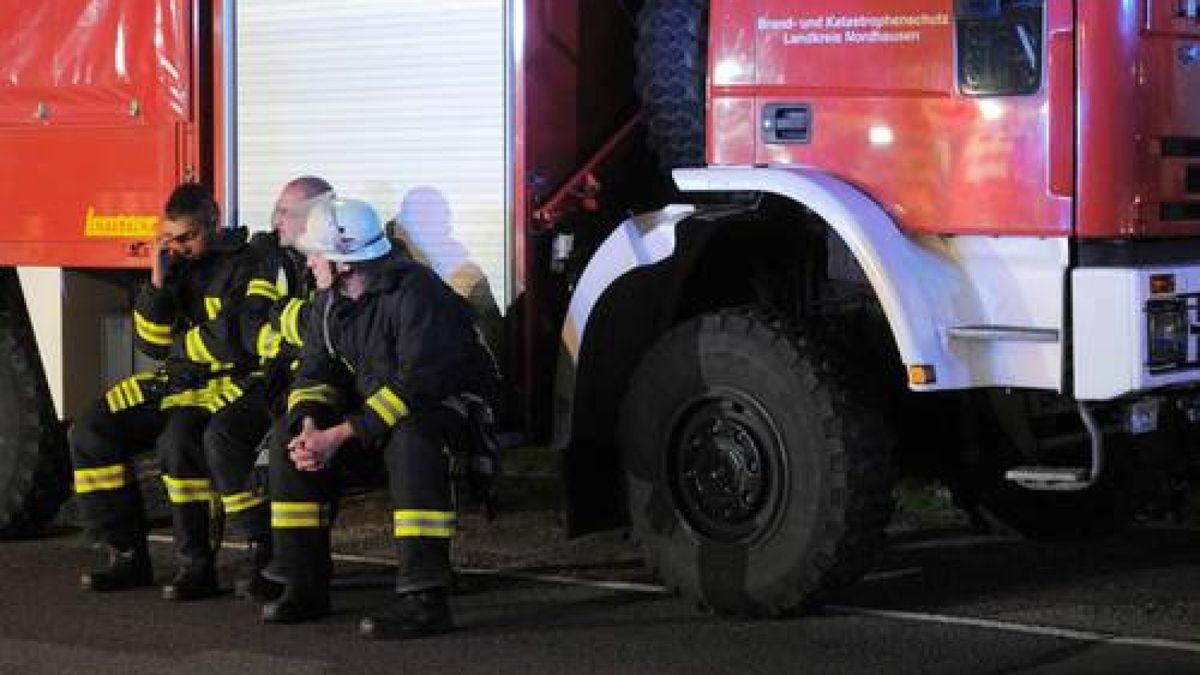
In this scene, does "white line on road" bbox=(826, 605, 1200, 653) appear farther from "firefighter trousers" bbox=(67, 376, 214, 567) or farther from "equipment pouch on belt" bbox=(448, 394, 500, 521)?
"firefighter trousers" bbox=(67, 376, 214, 567)

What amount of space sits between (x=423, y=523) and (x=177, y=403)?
143 centimetres

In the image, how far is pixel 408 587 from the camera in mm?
6043

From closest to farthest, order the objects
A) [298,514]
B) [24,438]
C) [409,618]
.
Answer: [409,618], [298,514], [24,438]

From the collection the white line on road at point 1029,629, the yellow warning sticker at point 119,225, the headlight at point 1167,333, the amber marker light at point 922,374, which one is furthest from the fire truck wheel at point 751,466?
the yellow warning sticker at point 119,225

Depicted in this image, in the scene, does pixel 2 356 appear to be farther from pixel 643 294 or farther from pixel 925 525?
pixel 925 525

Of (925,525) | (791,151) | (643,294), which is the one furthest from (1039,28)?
(925,525)

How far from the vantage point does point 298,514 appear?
627 centimetres

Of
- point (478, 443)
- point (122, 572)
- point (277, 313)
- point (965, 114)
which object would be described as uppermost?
point (965, 114)

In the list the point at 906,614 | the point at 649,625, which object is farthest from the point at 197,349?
the point at 906,614

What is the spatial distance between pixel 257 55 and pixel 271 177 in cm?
49

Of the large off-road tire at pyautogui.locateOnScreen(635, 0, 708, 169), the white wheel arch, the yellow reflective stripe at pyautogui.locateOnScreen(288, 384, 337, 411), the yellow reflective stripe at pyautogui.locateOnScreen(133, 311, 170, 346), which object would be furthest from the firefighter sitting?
the white wheel arch

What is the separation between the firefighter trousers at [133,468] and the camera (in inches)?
267

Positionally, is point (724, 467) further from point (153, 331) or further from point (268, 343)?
point (153, 331)

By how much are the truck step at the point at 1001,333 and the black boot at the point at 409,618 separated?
6.14ft
